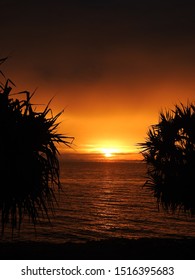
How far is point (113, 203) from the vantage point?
65438 mm

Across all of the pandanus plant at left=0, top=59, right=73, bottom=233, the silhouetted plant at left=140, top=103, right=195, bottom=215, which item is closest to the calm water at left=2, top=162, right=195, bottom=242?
the silhouetted plant at left=140, top=103, right=195, bottom=215

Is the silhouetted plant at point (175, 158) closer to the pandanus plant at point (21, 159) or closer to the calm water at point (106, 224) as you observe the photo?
the pandanus plant at point (21, 159)

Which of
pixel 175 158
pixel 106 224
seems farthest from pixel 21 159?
pixel 106 224

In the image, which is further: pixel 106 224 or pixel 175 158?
pixel 106 224

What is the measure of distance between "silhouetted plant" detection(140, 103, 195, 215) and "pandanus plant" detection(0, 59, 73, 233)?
29.4 feet

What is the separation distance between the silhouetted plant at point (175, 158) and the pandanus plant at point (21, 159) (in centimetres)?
896

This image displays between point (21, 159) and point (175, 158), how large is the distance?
33.7 ft

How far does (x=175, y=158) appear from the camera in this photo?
18.0 m

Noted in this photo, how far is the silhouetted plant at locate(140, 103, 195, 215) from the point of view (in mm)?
17312

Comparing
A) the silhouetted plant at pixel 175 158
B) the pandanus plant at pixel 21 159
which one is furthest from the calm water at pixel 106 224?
the pandanus plant at pixel 21 159

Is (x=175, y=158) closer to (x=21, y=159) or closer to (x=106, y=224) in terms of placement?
(x=21, y=159)

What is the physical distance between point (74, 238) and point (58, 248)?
2300 cm

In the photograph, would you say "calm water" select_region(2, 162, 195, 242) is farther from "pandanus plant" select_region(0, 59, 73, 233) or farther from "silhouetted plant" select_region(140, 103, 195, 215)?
"pandanus plant" select_region(0, 59, 73, 233)

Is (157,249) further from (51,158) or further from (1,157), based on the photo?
(1,157)
